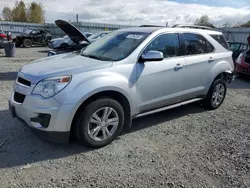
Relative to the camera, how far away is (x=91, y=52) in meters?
3.86

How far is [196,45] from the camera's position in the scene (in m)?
4.33

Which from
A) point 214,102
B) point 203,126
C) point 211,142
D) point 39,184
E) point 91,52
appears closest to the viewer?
point 39,184

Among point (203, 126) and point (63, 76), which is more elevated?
point (63, 76)

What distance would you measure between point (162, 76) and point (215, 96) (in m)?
1.86

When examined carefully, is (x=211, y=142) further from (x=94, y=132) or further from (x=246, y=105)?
(x=246, y=105)

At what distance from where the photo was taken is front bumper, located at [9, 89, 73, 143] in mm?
2752

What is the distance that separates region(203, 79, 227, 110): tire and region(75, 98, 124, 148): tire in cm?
236

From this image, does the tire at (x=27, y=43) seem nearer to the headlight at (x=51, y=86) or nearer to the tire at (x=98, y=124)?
the headlight at (x=51, y=86)

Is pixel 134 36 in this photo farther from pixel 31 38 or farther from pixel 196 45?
pixel 31 38

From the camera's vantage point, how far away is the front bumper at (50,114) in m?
2.75

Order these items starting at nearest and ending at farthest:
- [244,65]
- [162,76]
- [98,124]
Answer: [98,124] < [162,76] < [244,65]

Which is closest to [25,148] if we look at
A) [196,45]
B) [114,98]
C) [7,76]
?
[114,98]

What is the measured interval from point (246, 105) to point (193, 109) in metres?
1.56

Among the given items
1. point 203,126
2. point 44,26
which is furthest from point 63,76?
point 44,26
